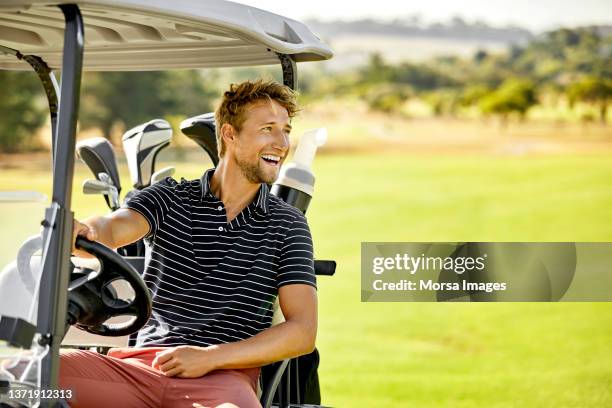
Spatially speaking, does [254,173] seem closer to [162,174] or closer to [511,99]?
[162,174]

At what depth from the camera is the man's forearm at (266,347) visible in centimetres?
247

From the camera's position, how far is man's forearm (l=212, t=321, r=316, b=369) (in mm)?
2467

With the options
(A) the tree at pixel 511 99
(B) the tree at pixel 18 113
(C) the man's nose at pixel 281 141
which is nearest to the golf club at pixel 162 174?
(C) the man's nose at pixel 281 141

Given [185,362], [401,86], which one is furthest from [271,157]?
[401,86]

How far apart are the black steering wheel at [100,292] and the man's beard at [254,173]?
503 millimetres

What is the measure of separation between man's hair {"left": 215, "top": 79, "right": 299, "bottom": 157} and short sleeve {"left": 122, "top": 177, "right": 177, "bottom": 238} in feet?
0.67

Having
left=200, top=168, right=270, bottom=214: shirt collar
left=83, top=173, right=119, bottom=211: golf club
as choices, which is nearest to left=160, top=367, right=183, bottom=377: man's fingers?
left=200, top=168, right=270, bottom=214: shirt collar

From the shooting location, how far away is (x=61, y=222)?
2020 mm

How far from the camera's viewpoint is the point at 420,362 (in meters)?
12.5

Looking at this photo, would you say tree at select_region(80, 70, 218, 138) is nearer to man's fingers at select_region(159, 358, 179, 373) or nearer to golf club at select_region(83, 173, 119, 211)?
golf club at select_region(83, 173, 119, 211)

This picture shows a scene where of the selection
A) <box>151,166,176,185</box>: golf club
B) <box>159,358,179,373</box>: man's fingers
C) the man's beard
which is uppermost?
<box>151,166,176,185</box>: golf club

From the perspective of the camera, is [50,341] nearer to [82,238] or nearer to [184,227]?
[82,238]

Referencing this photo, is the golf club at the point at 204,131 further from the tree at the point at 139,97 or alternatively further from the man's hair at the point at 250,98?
the tree at the point at 139,97

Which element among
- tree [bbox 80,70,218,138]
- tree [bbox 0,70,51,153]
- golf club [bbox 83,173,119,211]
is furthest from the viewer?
tree [bbox 80,70,218,138]
